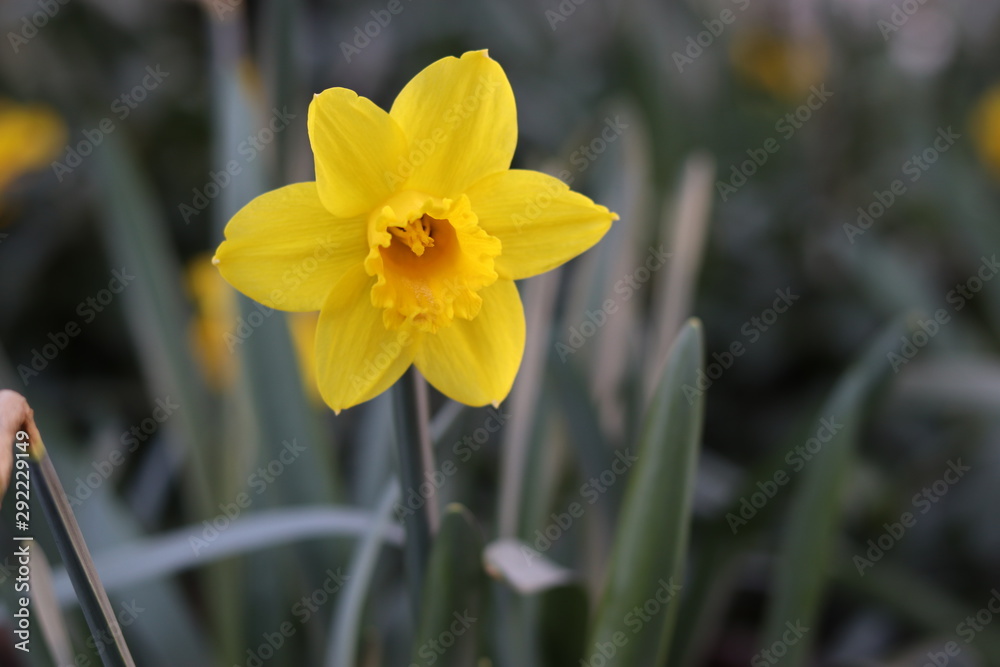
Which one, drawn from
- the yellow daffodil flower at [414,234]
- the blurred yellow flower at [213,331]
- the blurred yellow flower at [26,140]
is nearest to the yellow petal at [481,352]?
the yellow daffodil flower at [414,234]

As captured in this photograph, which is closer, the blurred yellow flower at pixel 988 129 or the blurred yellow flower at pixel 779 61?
the blurred yellow flower at pixel 988 129

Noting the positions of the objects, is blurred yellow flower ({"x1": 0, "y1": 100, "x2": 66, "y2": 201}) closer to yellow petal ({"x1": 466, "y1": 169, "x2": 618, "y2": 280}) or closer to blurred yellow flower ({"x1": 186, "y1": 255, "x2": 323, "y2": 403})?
blurred yellow flower ({"x1": 186, "y1": 255, "x2": 323, "y2": 403})

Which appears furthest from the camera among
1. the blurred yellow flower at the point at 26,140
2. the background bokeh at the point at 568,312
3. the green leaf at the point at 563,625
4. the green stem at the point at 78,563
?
the blurred yellow flower at the point at 26,140

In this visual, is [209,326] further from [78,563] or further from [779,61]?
[779,61]

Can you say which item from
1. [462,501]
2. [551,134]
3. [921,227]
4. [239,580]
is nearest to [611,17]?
[551,134]

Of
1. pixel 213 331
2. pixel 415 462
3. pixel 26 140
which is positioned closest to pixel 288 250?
pixel 415 462

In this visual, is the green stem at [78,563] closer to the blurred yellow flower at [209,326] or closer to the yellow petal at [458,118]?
the yellow petal at [458,118]

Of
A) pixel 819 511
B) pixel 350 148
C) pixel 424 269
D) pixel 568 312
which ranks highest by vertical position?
pixel 350 148
